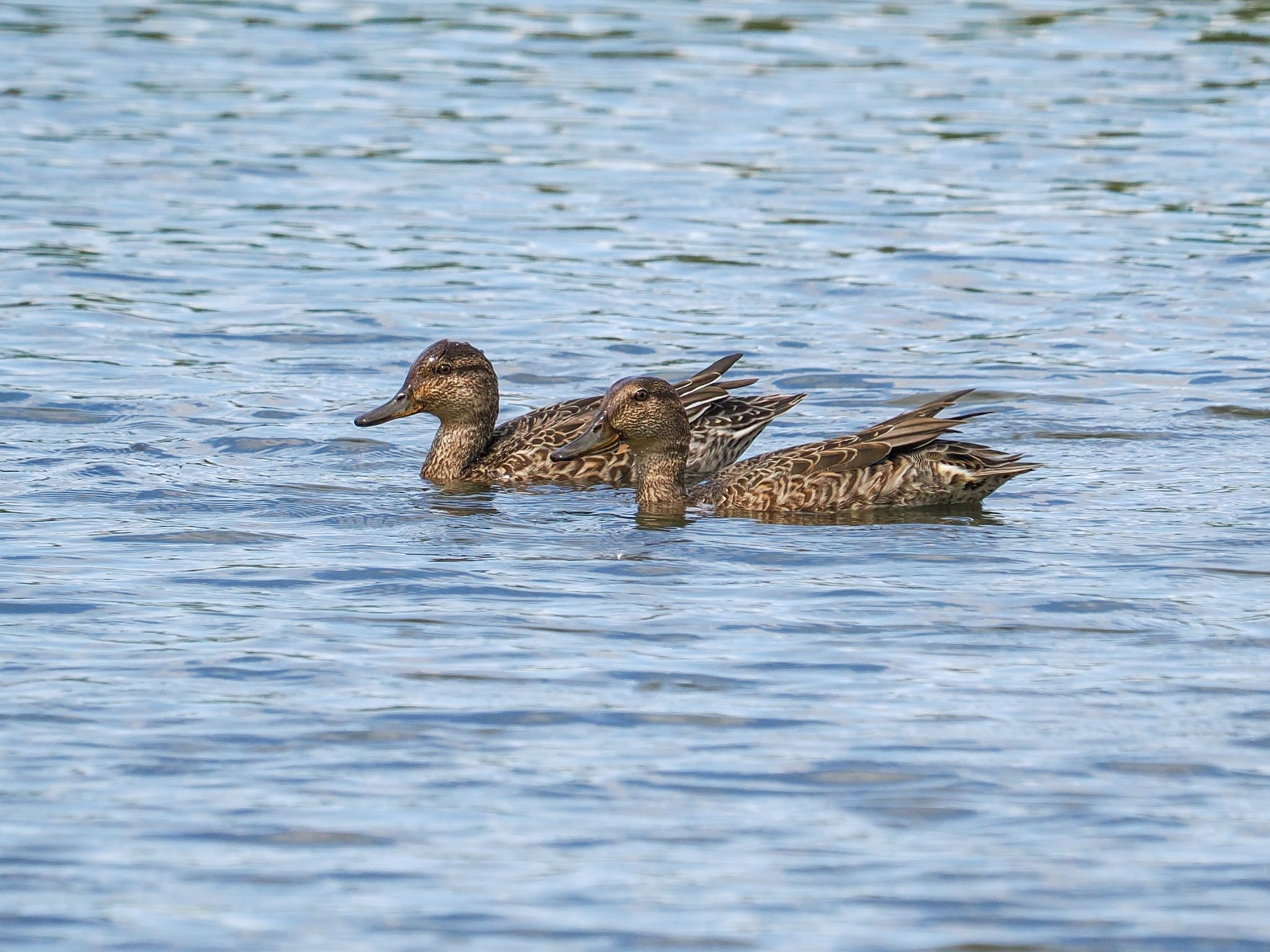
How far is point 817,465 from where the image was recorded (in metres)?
11.1

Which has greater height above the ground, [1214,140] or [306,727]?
[1214,140]

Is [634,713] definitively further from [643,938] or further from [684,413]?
[684,413]

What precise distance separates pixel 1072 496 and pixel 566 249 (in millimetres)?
7272

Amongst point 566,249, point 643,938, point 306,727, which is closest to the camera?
point 643,938

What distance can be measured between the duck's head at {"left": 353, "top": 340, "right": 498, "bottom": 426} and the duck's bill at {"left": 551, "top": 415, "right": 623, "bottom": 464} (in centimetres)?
88

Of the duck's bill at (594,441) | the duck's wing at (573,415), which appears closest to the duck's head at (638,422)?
the duck's bill at (594,441)

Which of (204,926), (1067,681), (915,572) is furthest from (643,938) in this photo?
(915,572)

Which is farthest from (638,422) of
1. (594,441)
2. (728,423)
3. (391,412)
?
(391,412)

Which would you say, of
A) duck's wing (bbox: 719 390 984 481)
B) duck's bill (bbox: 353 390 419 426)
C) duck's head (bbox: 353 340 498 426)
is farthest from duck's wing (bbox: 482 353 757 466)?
duck's wing (bbox: 719 390 984 481)

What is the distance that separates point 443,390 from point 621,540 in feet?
6.77

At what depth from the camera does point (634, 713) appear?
7812 mm

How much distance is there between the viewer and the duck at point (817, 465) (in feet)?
36.2

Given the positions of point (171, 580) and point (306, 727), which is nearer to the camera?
point (306, 727)

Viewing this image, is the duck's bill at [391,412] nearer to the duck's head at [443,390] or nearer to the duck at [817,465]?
the duck's head at [443,390]
